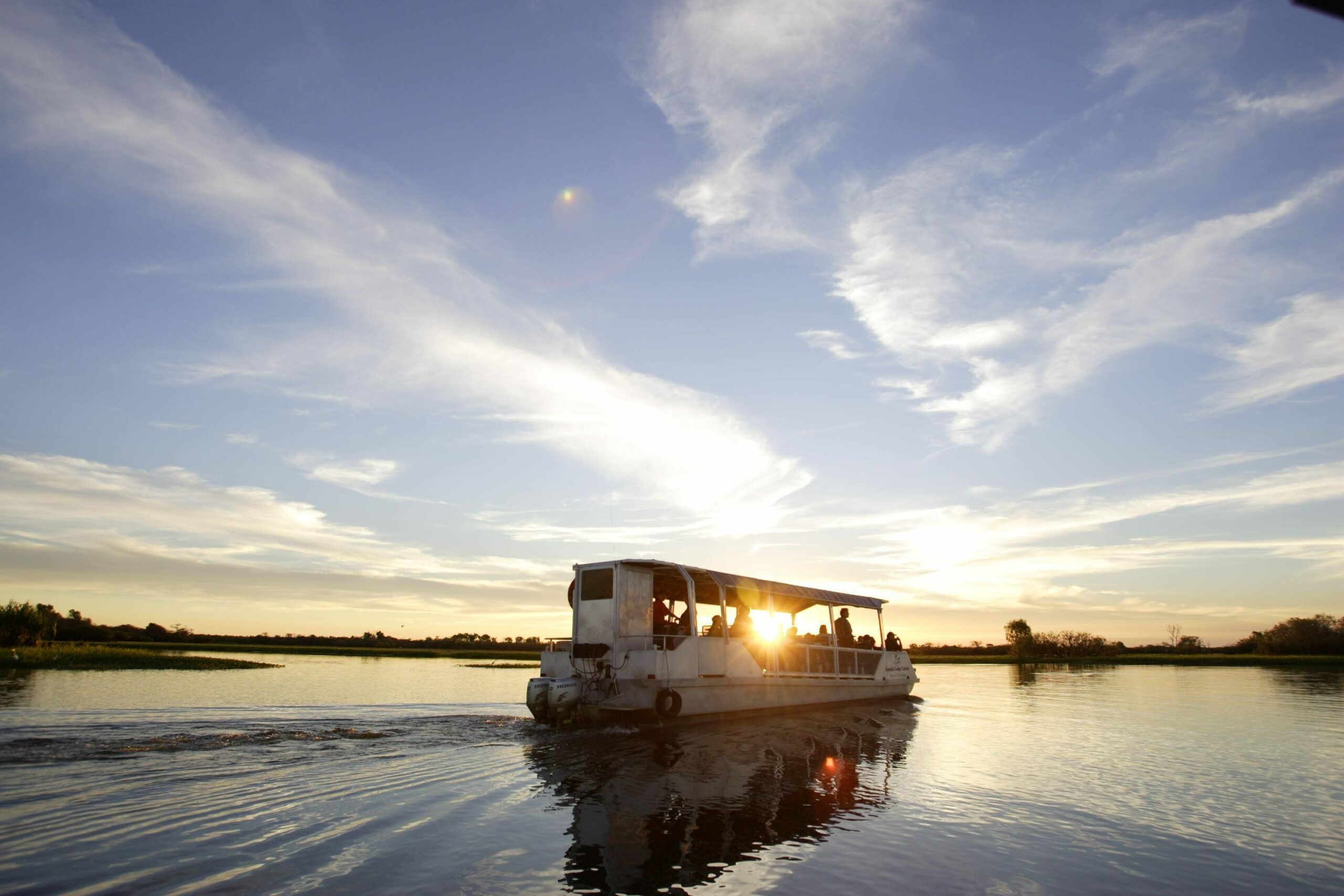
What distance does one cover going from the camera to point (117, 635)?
94.1 m

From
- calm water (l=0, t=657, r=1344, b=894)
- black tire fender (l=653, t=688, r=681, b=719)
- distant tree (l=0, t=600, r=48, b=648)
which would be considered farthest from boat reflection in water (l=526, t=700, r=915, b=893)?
distant tree (l=0, t=600, r=48, b=648)

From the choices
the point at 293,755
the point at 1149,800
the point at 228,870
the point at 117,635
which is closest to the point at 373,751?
the point at 293,755

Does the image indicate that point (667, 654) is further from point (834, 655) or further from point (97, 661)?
point (97, 661)

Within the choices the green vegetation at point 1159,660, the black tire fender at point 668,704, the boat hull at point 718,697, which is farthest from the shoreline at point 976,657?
the black tire fender at point 668,704

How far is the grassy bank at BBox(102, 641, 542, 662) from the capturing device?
9762cm

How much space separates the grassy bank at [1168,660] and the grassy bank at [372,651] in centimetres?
6075

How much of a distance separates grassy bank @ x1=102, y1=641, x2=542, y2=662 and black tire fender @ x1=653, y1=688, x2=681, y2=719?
246 feet

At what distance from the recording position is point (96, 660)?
154 feet

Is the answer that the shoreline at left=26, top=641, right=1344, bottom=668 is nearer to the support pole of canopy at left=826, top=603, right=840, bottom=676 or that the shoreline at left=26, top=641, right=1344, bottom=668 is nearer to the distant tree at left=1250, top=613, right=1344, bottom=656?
the distant tree at left=1250, top=613, right=1344, bottom=656

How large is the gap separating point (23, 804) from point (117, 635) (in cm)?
10706

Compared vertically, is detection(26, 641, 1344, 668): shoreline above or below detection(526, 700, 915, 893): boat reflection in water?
below

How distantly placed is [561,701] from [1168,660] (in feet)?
376

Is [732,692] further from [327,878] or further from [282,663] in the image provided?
[282,663]

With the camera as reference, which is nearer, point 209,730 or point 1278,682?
point 209,730
